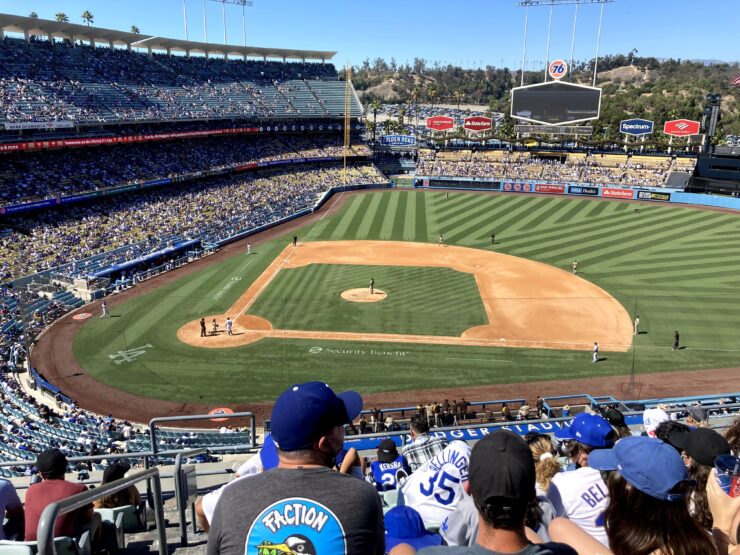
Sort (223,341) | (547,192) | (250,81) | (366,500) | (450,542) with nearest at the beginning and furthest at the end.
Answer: (366,500) < (450,542) < (223,341) < (547,192) < (250,81)

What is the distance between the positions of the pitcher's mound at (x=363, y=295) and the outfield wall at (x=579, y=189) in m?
43.2

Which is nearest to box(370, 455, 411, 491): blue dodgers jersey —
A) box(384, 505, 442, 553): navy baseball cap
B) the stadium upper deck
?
box(384, 505, 442, 553): navy baseball cap

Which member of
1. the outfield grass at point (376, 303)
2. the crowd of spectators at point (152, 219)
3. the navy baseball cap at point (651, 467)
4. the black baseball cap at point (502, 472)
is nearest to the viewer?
the black baseball cap at point (502, 472)

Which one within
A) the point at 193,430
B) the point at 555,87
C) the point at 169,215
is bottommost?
the point at 193,430

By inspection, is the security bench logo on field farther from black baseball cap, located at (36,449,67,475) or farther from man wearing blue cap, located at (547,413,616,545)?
man wearing blue cap, located at (547,413,616,545)

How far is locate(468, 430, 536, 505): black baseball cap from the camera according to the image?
2943 millimetres

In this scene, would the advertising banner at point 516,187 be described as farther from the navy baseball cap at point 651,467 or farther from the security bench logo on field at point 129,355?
the navy baseball cap at point 651,467

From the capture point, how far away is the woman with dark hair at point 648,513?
3246 mm

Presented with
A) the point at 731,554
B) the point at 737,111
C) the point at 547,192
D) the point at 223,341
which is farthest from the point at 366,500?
the point at 737,111

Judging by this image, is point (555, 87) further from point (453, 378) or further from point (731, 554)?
point (731, 554)

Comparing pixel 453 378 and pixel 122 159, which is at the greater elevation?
pixel 122 159

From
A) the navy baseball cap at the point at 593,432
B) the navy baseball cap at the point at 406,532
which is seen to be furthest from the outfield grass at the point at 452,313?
the navy baseball cap at the point at 406,532

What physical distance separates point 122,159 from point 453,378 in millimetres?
47062

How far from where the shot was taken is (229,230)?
4966cm
